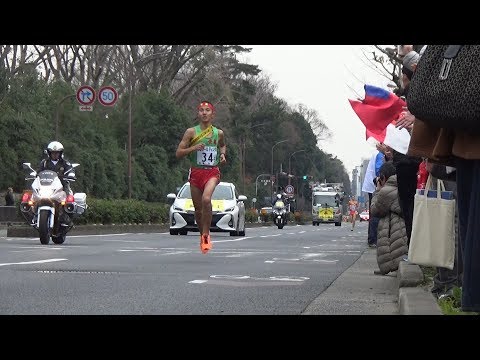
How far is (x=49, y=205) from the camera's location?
22812 mm

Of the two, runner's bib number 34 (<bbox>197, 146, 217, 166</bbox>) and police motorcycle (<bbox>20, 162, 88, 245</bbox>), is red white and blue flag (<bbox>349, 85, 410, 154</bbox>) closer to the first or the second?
runner's bib number 34 (<bbox>197, 146, 217, 166</bbox>)

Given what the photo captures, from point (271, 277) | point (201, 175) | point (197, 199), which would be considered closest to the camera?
point (271, 277)

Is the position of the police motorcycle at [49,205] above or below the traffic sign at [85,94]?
below

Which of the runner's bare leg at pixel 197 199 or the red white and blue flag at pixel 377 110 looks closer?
the red white and blue flag at pixel 377 110

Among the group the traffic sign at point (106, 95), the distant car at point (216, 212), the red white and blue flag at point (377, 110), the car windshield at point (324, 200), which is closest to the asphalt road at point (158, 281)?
the red white and blue flag at point (377, 110)

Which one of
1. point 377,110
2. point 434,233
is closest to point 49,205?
point 377,110

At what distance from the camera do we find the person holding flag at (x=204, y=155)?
1370cm

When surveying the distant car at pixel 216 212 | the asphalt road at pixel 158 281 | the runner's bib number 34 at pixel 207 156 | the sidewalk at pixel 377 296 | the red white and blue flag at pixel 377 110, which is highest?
the red white and blue flag at pixel 377 110

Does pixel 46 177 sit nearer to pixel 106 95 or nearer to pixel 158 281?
pixel 158 281

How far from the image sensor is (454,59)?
648 centimetres

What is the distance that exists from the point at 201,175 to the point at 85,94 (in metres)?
33.4

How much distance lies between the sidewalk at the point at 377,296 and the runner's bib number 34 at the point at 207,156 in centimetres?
202

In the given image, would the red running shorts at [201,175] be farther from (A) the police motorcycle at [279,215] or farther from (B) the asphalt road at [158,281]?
(A) the police motorcycle at [279,215]
